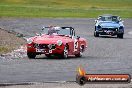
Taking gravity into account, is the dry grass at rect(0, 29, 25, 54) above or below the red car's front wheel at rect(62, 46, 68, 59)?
below

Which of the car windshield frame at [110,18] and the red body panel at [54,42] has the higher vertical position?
the red body panel at [54,42]

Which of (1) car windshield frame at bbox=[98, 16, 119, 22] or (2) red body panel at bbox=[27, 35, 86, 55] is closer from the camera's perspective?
(2) red body panel at bbox=[27, 35, 86, 55]

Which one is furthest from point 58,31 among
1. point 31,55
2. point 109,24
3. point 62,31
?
point 109,24

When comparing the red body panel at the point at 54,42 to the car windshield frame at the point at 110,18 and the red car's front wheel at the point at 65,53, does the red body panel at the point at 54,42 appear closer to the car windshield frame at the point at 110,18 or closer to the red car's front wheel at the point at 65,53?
the red car's front wheel at the point at 65,53

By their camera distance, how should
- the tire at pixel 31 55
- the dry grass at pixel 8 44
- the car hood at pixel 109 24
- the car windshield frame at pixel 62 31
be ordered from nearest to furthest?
the tire at pixel 31 55
the car windshield frame at pixel 62 31
the dry grass at pixel 8 44
the car hood at pixel 109 24

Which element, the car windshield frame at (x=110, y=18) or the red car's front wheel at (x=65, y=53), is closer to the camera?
the red car's front wheel at (x=65, y=53)

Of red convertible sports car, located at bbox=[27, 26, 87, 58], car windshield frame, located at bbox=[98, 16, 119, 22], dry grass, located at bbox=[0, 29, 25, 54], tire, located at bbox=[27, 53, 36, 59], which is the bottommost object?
car windshield frame, located at bbox=[98, 16, 119, 22]

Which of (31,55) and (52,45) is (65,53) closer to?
(52,45)

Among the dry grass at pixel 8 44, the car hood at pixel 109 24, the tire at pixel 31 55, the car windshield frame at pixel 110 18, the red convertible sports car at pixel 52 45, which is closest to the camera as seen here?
the red convertible sports car at pixel 52 45

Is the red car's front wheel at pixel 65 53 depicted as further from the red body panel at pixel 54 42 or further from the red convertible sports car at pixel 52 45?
the red body panel at pixel 54 42

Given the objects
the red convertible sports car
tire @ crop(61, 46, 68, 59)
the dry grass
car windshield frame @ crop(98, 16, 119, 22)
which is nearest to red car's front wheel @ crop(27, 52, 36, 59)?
the red convertible sports car

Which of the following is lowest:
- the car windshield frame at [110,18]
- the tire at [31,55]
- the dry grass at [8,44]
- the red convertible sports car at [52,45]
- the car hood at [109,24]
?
the car hood at [109,24]

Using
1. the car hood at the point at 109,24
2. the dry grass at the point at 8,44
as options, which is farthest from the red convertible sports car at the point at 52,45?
the car hood at the point at 109,24

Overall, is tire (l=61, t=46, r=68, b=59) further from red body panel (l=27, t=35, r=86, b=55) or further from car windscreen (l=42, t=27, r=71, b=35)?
car windscreen (l=42, t=27, r=71, b=35)
